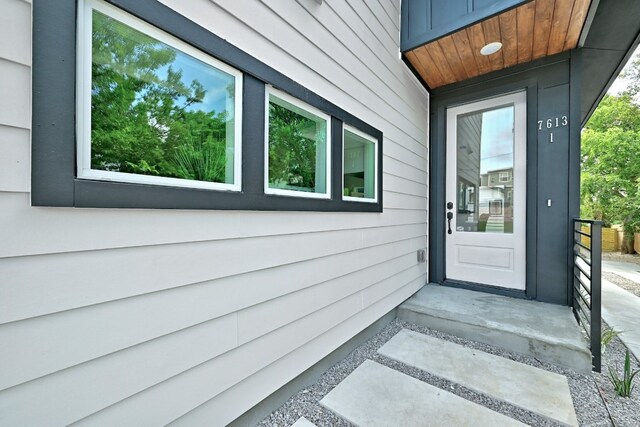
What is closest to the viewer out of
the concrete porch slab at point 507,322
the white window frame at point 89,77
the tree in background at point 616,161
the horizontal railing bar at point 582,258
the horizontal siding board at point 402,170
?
the white window frame at point 89,77

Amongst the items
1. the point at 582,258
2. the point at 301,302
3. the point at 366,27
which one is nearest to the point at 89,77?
the point at 301,302

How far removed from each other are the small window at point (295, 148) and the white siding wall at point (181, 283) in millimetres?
185

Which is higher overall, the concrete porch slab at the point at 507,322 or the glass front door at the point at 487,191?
the glass front door at the point at 487,191

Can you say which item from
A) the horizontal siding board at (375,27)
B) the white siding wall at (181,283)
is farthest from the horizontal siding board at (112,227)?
the horizontal siding board at (375,27)

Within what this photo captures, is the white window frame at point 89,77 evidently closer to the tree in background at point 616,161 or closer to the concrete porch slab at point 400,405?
the concrete porch slab at point 400,405

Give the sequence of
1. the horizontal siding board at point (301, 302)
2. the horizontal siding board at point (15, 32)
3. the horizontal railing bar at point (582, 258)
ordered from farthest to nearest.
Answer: the horizontal railing bar at point (582, 258) → the horizontal siding board at point (301, 302) → the horizontal siding board at point (15, 32)

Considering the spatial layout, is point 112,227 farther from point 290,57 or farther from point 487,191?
point 487,191

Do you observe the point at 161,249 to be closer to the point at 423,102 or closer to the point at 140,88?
the point at 140,88

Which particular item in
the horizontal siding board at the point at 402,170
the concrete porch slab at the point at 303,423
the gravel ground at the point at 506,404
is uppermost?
the horizontal siding board at the point at 402,170

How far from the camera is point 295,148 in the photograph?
1.87 meters

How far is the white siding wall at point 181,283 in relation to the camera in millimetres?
Result: 807

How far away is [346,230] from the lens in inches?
87.0

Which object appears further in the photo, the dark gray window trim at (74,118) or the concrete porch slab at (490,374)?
the concrete porch slab at (490,374)

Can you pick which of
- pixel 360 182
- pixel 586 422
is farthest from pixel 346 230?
pixel 586 422
